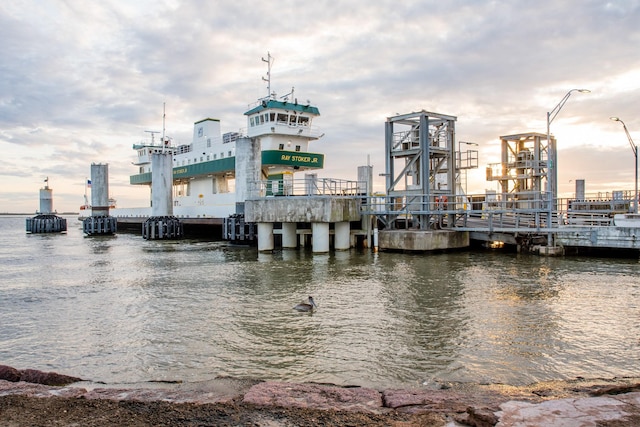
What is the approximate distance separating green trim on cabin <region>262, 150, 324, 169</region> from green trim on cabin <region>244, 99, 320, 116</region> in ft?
12.1

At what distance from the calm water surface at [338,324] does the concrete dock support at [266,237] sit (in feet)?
24.3

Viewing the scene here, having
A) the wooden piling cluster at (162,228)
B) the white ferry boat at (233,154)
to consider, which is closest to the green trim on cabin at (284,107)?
the white ferry boat at (233,154)

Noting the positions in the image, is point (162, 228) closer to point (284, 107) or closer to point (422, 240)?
point (284, 107)

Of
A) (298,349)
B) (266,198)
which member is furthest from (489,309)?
(266,198)

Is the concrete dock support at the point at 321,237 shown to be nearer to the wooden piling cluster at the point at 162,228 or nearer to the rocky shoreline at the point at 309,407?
the rocky shoreline at the point at 309,407

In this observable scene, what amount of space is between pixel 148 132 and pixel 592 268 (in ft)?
177

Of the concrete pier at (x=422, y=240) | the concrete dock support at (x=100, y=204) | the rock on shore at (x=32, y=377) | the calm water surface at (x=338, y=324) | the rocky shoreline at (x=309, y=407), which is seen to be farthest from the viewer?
the concrete dock support at (x=100, y=204)

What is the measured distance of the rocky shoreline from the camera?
4.41 m

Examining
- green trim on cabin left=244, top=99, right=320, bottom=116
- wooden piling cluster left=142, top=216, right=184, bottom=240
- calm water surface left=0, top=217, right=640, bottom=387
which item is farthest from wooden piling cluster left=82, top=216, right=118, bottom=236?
calm water surface left=0, top=217, right=640, bottom=387

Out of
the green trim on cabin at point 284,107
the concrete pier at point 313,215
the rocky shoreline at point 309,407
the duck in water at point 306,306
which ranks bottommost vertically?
the duck in water at point 306,306

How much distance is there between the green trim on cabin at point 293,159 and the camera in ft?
123

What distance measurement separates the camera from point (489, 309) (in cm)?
1100

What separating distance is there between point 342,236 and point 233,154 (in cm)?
1921

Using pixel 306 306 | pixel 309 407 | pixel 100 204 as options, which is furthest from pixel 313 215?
pixel 100 204
